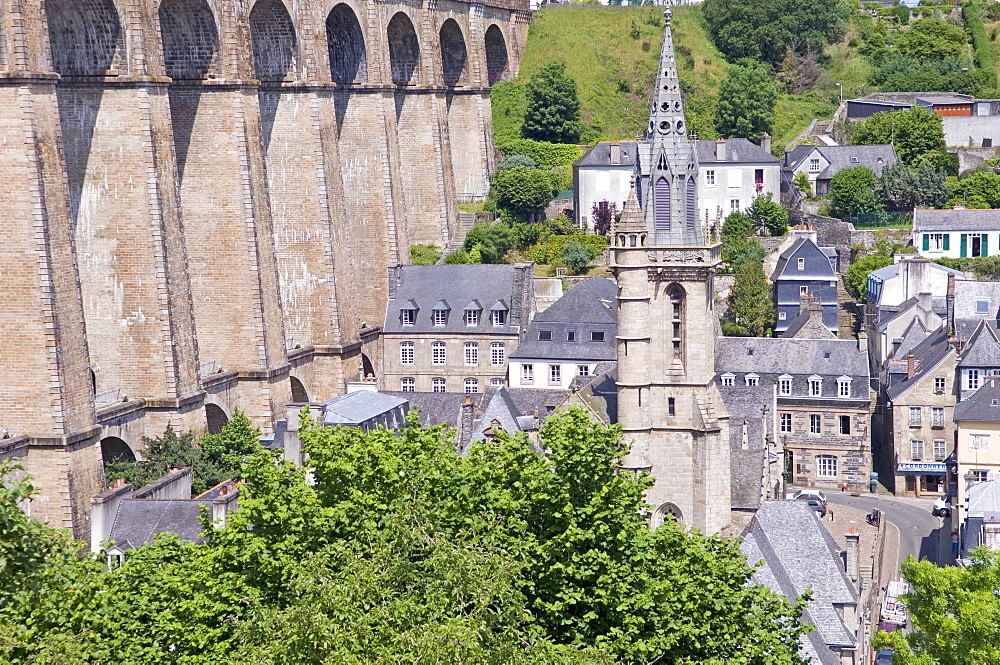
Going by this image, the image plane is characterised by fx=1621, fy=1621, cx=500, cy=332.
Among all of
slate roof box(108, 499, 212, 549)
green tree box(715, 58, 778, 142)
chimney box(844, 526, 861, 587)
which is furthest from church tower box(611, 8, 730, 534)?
green tree box(715, 58, 778, 142)

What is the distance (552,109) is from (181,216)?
176ft

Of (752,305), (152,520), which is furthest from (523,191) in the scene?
(152,520)

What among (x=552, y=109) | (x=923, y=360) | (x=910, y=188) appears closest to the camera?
(x=923, y=360)

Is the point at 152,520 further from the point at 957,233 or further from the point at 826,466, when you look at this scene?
the point at 957,233

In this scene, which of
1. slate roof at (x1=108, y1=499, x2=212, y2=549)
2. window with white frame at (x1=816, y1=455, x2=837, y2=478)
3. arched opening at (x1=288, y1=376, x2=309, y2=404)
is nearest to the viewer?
slate roof at (x1=108, y1=499, x2=212, y2=549)

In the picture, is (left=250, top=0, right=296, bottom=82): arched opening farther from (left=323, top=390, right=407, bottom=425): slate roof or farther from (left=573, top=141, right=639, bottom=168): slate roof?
(left=573, top=141, right=639, bottom=168): slate roof

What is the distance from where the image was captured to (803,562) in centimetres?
→ 4922

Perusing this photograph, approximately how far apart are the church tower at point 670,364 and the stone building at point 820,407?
25133mm

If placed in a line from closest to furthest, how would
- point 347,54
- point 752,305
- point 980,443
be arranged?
point 980,443, point 752,305, point 347,54

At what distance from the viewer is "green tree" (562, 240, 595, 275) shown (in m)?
94.1

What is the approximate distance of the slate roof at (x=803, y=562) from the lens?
46.2 meters

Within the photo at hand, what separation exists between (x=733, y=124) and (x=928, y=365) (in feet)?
147

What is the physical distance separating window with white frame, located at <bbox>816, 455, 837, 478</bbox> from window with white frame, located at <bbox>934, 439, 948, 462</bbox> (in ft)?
15.2

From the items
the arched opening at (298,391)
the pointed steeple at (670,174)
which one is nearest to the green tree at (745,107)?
the arched opening at (298,391)
